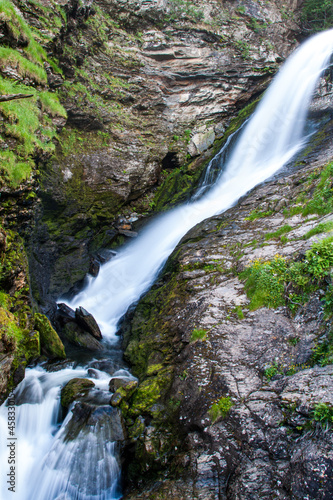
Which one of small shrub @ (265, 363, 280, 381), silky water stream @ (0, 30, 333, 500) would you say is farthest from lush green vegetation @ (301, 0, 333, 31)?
small shrub @ (265, 363, 280, 381)

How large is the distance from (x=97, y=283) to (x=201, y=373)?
6.76 m

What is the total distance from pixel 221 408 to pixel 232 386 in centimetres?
36

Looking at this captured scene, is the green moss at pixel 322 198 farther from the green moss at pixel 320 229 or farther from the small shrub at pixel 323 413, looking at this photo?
the small shrub at pixel 323 413

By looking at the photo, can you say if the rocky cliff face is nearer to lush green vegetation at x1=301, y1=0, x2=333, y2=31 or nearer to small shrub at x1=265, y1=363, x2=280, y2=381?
lush green vegetation at x1=301, y1=0, x2=333, y2=31

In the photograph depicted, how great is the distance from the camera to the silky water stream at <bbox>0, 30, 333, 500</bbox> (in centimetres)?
453

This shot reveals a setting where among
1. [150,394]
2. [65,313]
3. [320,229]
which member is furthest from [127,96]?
[150,394]

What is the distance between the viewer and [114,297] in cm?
1006

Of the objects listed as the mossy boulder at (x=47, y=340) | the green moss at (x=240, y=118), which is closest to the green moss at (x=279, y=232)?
the mossy boulder at (x=47, y=340)

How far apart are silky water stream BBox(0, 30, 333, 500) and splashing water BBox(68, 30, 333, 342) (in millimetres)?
45

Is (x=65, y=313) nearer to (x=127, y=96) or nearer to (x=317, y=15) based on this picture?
(x=127, y=96)

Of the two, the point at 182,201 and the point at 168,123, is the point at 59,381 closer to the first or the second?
the point at 182,201

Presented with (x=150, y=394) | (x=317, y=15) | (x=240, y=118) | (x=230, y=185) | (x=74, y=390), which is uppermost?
(x=317, y=15)

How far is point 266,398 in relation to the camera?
13.1 ft

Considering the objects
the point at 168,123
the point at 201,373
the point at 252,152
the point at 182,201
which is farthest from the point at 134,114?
the point at 201,373
